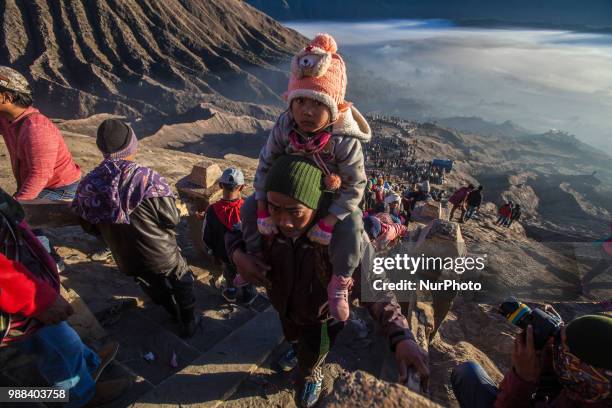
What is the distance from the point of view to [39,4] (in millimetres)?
50406

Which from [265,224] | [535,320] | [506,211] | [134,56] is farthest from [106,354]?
[134,56]

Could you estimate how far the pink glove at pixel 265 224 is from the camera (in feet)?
6.50

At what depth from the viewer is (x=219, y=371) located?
8.51 feet

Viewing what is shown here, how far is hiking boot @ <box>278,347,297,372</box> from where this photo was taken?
279 centimetres

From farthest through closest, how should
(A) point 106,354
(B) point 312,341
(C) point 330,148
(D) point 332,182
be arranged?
(A) point 106,354, (B) point 312,341, (C) point 330,148, (D) point 332,182

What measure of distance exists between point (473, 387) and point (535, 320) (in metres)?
0.74

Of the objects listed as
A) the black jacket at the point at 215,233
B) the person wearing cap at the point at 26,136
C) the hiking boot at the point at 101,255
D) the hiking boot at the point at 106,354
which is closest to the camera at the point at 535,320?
the black jacket at the point at 215,233

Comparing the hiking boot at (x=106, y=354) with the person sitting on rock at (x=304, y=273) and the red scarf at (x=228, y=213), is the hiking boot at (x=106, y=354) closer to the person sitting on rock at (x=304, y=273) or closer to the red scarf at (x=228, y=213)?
the person sitting on rock at (x=304, y=273)

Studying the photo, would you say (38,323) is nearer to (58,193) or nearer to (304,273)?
(304,273)

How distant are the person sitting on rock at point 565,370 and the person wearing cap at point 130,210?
263 cm

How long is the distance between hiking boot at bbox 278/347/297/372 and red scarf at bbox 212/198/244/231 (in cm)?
141

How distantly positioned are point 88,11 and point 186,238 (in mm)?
69835

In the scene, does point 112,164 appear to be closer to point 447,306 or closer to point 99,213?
point 99,213

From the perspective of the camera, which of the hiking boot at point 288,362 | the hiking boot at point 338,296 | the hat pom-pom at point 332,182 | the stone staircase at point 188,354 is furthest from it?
the hiking boot at point 288,362
